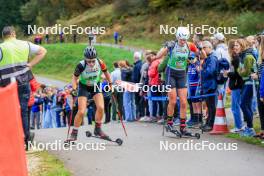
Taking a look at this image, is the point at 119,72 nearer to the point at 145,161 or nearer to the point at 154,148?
the point at 154,148

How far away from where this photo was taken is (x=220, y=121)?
13.6m

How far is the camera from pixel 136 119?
18906mm

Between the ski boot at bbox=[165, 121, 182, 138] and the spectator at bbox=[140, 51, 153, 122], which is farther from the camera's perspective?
the spectator at bbox=[140, 51, 153, 122]

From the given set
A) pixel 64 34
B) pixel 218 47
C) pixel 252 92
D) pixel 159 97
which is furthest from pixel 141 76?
pixel 64 34

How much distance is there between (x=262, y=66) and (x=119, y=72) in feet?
28.0

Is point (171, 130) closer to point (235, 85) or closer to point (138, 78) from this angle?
point (235, 85)

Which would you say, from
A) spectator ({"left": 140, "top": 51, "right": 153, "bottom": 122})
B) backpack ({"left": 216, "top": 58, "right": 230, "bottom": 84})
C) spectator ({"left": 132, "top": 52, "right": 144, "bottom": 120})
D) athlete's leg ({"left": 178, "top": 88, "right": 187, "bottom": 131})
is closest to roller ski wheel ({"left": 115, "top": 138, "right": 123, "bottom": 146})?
athlete's leg ({"left": 178, "top": 88, "right": 187, "bottom": 131})

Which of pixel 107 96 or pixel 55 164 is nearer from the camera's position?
pixel 55 164

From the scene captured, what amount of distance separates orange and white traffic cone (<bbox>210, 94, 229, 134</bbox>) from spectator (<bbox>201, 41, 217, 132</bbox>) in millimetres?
335

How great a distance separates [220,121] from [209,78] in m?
1.18

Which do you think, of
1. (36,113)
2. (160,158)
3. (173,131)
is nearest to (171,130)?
(173,131)

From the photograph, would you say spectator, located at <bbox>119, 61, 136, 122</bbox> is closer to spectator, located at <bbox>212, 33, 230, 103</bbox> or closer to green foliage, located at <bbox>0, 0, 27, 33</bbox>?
spectator, located at <bbox>212, 33, 230, 103</bbox>

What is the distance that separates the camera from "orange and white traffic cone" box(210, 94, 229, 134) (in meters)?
13.6

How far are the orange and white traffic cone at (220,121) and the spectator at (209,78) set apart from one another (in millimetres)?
335
